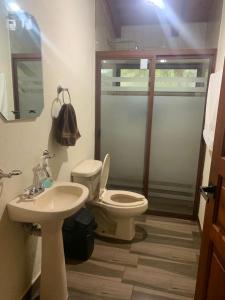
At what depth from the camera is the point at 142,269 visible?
1933 mm

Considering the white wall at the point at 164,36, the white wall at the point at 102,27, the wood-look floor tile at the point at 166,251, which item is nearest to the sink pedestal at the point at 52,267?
the wood-look floor tile at the point at 166,251

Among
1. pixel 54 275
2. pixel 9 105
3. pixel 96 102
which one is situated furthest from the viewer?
pixel 96 102

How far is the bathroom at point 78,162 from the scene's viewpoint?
1.40 metres

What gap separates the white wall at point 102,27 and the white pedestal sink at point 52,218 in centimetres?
194

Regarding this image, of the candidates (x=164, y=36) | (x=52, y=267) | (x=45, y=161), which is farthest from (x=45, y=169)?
(x=164, y=36)

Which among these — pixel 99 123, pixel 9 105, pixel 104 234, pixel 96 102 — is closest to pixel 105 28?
pixel 96 102

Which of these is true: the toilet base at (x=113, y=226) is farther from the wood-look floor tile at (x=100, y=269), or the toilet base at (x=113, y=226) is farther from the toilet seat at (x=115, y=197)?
the wood-look floor tile at (x=100, y=269)

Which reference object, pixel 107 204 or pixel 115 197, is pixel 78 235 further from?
pixel 115 197

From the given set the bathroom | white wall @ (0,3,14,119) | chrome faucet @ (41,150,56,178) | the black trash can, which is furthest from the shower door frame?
white wall @ (0,3,14,119)

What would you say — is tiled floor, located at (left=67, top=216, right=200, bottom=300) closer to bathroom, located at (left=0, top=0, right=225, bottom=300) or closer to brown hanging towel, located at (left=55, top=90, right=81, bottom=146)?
bathroom, located at (left=0, top=0, right=225, bottom=300)

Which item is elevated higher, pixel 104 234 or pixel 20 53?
pixel 20 53

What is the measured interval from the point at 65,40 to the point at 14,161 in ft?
3.77

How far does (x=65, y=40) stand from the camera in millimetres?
1886

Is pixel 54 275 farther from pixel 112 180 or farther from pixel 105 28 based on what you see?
pixel 105 28
